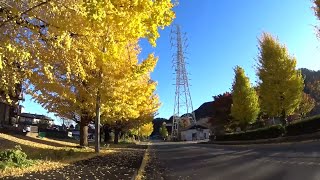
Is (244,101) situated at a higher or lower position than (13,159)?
higher

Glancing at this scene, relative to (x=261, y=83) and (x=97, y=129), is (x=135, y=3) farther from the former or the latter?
(x=261, y=83)

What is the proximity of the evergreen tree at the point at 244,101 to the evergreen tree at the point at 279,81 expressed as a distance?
31.9ft

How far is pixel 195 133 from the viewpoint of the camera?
10069 cm

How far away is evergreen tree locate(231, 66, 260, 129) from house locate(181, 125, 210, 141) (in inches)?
2075

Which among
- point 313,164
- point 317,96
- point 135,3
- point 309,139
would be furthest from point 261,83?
point 317,96

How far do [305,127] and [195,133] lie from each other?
74.8 metres

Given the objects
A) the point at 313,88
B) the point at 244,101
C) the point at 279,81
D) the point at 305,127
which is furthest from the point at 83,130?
the point at 313,88

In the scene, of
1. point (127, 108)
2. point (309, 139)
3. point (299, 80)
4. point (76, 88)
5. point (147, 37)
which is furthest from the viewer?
point (299, 80)

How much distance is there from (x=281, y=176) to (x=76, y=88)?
12554 mm

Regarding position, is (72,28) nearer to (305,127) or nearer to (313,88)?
(305,127)

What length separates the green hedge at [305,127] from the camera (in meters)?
25.4

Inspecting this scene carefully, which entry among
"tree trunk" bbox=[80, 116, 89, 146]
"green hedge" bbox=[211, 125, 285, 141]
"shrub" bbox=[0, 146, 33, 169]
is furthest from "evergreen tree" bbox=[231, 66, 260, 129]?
"shrub" bbox=[0, 146, 33, 169]

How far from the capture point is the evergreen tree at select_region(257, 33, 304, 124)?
3469cm

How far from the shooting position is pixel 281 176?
9.93 meters
